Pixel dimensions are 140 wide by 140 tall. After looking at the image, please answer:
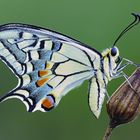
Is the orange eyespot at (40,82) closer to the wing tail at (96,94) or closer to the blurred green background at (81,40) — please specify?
the wing tail at (96,94)

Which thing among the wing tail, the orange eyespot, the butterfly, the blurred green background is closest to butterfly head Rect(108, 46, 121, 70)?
the butterfly

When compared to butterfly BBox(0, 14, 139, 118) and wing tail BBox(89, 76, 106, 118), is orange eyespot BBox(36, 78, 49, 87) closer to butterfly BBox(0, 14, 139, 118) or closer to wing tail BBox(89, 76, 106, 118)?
butterfly BBox(0, 14, 139, 118)

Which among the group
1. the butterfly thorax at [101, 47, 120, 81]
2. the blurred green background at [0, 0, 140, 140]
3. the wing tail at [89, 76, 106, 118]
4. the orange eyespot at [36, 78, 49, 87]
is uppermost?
the blurred green background at [0, 0, 140, 140]

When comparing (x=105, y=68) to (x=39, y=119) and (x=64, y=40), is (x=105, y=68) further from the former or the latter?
(x=39, y=119)

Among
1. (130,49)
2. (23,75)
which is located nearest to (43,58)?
(23,75)

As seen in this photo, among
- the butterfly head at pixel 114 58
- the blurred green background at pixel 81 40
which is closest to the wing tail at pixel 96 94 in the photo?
the butterfly head at pixel 114 58

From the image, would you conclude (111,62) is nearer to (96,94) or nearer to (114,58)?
(114,58)
